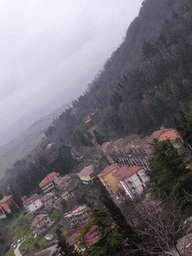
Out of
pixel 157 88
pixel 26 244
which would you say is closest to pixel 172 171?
pixel 157 88

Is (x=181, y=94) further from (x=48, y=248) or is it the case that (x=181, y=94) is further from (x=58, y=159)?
(x=58, y=159)

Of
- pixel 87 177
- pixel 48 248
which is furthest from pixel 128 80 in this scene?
pixel 48 248

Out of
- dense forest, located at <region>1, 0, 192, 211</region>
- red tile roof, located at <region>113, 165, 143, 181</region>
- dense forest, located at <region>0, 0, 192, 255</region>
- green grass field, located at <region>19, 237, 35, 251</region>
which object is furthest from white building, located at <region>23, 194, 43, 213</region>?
red tile roof, located at <region>113, 165, 143, 181</region>

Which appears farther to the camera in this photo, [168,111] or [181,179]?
[168,111]

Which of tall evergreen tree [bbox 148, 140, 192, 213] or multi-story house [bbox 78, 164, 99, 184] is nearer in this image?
tall evergreen tree [bbox 148, 140, 192, 213]

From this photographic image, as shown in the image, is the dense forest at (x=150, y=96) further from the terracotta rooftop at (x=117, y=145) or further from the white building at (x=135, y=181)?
the white building at (x=135, y=181)

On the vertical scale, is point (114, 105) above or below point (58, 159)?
above

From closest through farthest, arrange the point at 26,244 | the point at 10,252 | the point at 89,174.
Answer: the point at 26,244
the point at 10,252
the point at 89,174

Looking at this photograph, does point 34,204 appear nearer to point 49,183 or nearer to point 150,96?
point 49,183

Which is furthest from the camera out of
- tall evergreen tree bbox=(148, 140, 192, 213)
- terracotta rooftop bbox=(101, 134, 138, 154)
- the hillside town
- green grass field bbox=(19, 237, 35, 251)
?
terracotta rooftop bbox=(101, 134, 138, 154)

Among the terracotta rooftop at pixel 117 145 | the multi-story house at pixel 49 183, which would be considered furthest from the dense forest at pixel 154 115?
the multi-story house at pixel 49 183

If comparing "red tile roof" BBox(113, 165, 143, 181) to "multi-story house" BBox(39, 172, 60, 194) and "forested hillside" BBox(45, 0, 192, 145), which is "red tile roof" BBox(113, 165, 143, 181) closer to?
"forested hillside" BBox(45, 0, 192, 145)
